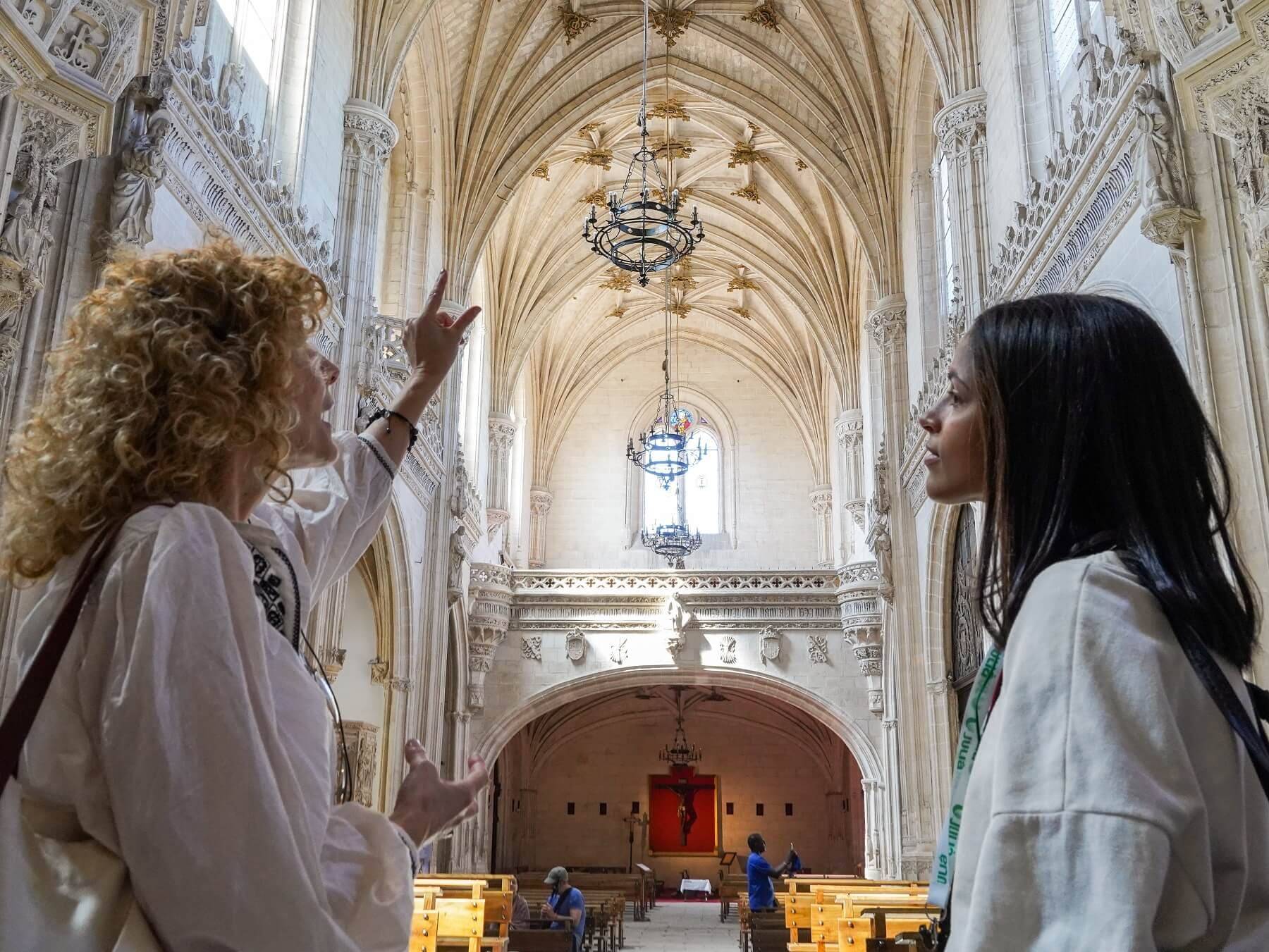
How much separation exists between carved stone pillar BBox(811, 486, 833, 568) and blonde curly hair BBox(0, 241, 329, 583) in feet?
82.0

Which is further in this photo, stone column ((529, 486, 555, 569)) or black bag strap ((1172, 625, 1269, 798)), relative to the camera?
stone column ((529, 486, 555, 569))

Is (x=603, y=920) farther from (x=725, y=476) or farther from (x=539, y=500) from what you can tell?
(x=725, y=476)

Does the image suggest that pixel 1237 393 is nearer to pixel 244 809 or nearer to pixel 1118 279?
pixel 1118 279

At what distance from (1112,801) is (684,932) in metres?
19.8

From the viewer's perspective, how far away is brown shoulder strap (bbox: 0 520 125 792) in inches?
51.2

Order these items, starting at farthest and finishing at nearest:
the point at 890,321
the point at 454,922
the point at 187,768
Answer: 1. the point at 890,321
2. the point at 454,922
3. the point at 187,768

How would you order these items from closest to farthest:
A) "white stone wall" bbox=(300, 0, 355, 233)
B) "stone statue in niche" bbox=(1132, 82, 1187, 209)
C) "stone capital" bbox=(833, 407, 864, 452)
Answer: "stone statue in niche" bbox=(1132, 82, 1187, 209), "white stone wall" bbox=(300, 0, 355, 233), "stone capital" bbox=(833, 407, 864, 452)

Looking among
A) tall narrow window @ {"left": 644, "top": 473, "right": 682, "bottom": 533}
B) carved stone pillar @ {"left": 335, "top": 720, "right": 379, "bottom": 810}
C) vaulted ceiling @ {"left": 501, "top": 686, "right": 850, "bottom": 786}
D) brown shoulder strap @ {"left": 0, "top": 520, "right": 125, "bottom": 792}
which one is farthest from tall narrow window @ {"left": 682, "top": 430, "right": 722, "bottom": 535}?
brown shoulder strap @ {"left": 0, "top": 520, "right": 125, "bottom": 792}

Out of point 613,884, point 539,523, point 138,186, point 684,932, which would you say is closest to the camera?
point 138,186

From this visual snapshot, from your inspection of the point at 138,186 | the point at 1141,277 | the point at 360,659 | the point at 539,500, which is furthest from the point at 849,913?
the point at 539,500

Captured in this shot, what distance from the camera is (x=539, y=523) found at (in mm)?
27281

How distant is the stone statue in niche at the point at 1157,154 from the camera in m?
6.65

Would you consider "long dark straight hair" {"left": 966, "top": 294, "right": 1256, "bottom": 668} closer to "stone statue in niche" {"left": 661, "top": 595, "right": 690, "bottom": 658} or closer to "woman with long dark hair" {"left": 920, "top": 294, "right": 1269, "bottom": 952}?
"woman with long dark hair" {"left": 920, "top": 294, "right": 1269, "bottom": 952}

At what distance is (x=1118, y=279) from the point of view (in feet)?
26.6
